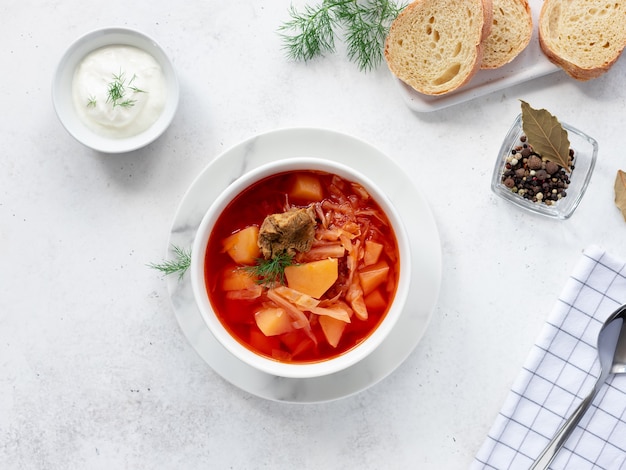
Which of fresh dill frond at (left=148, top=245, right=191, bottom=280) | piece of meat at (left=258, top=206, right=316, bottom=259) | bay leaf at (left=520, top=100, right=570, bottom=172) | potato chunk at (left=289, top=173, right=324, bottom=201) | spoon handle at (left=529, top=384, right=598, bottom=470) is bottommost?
spoon handle at (left=529, top=384, right=598, bottom=470)

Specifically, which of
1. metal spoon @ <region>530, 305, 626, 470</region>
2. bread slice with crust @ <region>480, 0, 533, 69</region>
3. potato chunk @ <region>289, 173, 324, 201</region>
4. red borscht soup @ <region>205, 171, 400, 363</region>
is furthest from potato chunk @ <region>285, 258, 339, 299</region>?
metal spoon @ <region>530, 305, 626, 470</region>

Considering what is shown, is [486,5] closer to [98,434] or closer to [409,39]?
[409,39]

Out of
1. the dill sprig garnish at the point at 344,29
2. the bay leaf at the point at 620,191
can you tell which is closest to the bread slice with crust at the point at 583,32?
the bay leaf at the point at 620,191

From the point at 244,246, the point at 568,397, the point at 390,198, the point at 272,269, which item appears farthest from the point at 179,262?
the point at 568,397

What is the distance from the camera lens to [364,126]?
8.88 ft

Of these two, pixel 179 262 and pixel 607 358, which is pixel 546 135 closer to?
pixel 607 358

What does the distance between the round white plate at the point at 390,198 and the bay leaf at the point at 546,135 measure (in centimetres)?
53

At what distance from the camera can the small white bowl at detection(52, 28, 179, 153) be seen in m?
2.52

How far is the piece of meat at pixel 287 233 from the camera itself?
7.06 ft

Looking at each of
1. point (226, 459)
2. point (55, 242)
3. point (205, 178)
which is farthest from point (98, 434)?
point (205, 178)

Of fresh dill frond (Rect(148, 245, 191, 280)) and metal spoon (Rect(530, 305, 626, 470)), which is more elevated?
fresh dill frond (Rect(148, 245, 191, 280))

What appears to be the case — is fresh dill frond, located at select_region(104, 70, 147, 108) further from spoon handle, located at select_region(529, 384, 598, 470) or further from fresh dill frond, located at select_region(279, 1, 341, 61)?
spoon handle, located at select_region(529, 384, 598, 470)

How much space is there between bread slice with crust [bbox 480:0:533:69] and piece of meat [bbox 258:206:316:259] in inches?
42.0

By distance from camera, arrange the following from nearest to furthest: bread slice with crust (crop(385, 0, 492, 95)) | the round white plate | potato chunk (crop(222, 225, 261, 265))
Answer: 1. potato chunk (crop(222, 225, 261, 265))
2. the round white plate
3. bread slice with crust (crop(385, 0, 492, 95))
